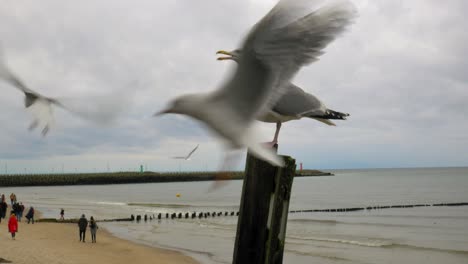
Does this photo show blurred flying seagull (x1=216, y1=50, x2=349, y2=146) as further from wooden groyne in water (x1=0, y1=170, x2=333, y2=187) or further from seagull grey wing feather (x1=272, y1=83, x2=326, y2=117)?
wooden groyne in water (x1=0, y1=170, x2=333, y2=187)

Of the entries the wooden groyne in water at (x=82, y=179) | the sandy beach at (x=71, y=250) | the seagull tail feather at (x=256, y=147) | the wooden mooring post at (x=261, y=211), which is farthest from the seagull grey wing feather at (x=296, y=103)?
the wooden groyne in water at (x=82, y=179)

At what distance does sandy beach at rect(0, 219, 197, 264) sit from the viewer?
18875 mm

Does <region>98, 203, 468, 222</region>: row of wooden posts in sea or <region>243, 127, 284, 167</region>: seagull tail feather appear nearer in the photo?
<region>243, 127, 284, 167</region>: seagull tail feather

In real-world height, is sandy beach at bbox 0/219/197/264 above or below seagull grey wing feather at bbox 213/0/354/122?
below

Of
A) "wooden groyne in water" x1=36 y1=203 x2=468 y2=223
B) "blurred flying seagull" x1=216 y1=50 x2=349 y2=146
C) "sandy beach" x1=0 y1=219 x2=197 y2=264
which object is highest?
"blurred flying seagull" x1=216 y1=50 x2=349 y2=146

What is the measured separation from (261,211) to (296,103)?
1.08 m

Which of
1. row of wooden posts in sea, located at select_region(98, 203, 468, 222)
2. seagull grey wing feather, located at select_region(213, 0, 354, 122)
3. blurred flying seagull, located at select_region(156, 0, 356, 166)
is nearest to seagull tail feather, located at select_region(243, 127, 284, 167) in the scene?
blurred flying seagull, located at select_region(156, 0, 356, 166)

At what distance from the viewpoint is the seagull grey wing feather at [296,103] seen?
4.21 metres

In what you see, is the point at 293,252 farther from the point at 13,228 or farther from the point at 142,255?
the point at 13,228

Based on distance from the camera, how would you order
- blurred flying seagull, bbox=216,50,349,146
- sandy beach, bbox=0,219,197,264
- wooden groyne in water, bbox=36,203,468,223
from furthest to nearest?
1. wooden groyne in water, bbox=36,203,468,223
2. sandy beach, bbox=0,219,197,264
3. blurred flying seagull, bbox=216,50,349,146

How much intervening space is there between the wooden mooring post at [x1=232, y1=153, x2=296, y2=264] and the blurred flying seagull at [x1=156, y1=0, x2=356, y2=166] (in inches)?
66.4

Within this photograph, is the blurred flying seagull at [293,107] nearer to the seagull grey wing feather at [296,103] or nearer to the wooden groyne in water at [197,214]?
the seagull grey wing feather at [296,103]

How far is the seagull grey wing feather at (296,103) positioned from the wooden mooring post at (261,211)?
0.51 m

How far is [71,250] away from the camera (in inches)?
851
